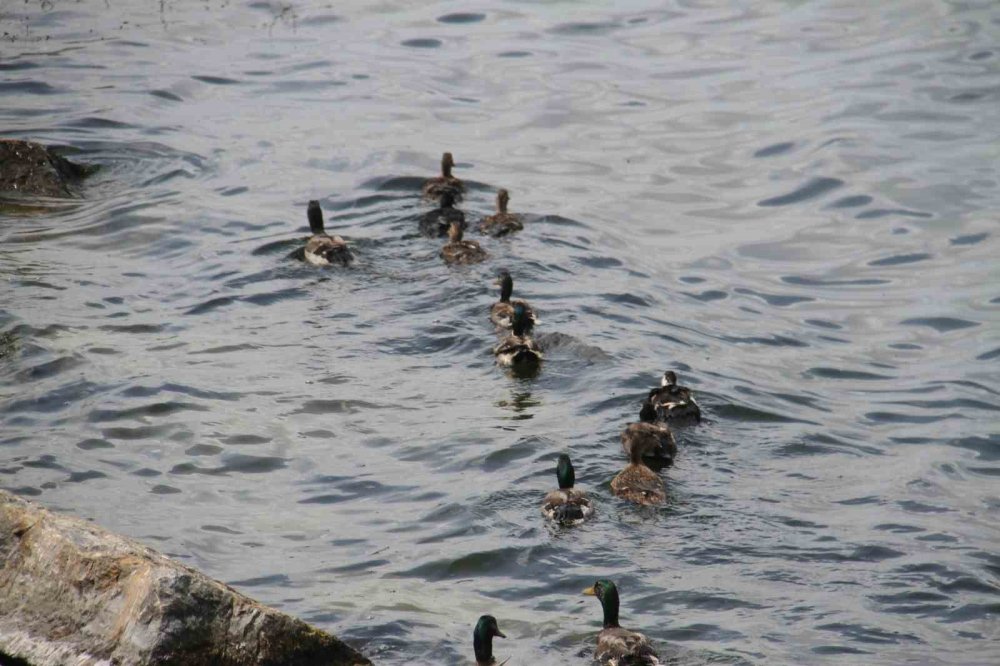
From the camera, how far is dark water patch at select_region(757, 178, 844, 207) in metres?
20.6

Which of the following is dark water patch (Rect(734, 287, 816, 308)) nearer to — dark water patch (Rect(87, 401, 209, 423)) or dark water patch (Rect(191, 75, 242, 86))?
dark water patch (Rect(87, 401, 209, 423))

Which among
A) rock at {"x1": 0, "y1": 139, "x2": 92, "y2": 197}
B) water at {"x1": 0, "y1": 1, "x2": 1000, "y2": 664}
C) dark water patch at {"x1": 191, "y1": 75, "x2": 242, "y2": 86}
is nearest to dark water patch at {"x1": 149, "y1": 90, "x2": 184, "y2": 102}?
water at {"x1": 0, "y1": 1, "x2": 1000, "y2": 664}

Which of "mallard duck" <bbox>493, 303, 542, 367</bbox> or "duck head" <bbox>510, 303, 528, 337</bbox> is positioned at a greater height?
"duck head" <bbox>510, 303, 528, 337</bbox>

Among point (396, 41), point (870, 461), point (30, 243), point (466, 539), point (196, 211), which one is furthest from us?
point (396, 41)

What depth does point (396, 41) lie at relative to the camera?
27.8 metres

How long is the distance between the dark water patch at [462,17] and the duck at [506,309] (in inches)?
560

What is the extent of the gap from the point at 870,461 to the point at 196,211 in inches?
400

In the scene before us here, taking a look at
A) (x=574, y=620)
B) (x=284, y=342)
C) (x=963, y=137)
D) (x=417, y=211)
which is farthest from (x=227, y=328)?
(x=963, y=137)

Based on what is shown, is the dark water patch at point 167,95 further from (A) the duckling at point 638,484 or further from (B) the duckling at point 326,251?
(A) the duckling at point 638,484

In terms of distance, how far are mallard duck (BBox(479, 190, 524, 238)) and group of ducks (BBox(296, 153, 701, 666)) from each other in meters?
0.01

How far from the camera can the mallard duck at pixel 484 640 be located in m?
8.60

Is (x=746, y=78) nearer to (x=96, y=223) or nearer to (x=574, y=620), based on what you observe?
(x=96, y=223)

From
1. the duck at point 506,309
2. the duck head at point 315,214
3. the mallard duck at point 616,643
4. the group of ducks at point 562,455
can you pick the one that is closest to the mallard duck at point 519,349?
the group of ducks at point 562,455

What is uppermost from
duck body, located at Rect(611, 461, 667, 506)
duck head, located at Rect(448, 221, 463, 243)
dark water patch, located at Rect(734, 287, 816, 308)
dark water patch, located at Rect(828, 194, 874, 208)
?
duck head, located at Rect(448, 221, 463, 243)
